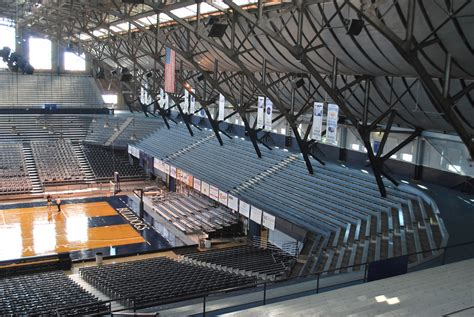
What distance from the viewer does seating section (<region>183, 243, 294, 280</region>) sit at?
21059mm

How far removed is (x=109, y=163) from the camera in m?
44.0

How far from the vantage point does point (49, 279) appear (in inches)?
797

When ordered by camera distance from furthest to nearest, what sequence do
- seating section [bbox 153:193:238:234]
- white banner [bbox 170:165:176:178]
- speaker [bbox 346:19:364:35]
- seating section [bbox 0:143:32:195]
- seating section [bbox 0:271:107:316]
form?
1. seating section [bbox 0:143:32:195]
2. white banner [bbox 170:165:176:178]
3. seating section [bbox 153:193:238:234]
4. seating section [bbox 0:271:107:316]
5. speaker [bbox 346:19:364:35]

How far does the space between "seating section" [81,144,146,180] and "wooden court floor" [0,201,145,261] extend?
8215 millimetres

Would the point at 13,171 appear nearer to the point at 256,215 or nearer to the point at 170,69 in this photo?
the point at 170,69

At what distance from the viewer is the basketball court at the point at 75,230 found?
25594 millimetres

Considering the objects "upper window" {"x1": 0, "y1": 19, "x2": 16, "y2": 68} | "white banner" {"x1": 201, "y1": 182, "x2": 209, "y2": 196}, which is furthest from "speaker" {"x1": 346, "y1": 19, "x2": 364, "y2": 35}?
"upper window" {"x1": 0, "y1": 19, "x2": 16, "y2": 68}

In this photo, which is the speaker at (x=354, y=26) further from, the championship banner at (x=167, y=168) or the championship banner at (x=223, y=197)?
the championship banner at (x=167, y=168)

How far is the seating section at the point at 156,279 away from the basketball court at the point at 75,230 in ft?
12.3

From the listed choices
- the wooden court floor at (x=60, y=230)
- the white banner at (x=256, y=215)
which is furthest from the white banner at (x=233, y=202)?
the wooden court floor at (x=60, y=230)

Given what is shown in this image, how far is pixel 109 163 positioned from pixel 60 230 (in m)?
15.8

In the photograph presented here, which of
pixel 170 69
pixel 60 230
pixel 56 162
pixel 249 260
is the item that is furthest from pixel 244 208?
pixel 56 162

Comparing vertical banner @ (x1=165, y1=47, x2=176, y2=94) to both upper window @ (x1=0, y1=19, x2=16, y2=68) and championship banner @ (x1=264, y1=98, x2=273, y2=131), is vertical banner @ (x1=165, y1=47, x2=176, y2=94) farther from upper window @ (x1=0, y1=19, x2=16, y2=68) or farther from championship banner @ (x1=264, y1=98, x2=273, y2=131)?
upper window @ (x1=0, y1=19, x2=16, y2=68)

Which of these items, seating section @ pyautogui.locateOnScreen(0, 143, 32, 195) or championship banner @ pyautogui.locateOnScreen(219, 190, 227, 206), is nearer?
championship banner @ pyautogui.locateOnScreen(219, 190, 227, 206)
